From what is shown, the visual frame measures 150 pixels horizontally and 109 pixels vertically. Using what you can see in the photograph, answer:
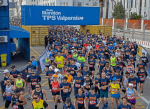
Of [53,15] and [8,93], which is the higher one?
[53,15]

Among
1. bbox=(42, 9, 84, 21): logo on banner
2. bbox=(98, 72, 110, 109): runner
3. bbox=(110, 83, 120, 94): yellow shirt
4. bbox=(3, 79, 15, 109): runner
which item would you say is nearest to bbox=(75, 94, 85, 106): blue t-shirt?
bbox=(98, 72, 110, 109): runner

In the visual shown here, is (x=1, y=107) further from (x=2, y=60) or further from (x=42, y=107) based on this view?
(x=2, y=60)

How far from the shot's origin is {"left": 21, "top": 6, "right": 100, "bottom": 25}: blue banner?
34.9 m

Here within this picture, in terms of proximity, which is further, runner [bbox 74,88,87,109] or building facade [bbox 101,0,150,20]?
building facade [bbox 101,0,150,20]

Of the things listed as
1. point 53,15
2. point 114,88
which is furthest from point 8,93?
point 53,15

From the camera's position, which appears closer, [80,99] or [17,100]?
[17,100]

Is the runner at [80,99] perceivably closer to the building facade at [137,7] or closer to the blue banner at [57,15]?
the blue banner at [57,15]

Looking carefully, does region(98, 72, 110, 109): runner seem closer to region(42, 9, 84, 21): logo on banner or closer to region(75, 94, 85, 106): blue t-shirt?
region(75, 94, 85, 106): blue t-shirt

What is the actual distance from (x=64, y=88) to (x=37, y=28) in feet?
89.8

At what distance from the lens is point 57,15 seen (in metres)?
35.8

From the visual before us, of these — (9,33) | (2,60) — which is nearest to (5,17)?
(9,33)

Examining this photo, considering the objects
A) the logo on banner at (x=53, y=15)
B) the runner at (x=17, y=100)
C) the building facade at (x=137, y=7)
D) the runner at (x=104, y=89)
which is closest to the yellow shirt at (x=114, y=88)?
the runner at (x=104, y=89)

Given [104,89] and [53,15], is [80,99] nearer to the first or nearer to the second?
[104,89]

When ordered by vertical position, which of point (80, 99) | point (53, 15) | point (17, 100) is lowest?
point (80, 99)
